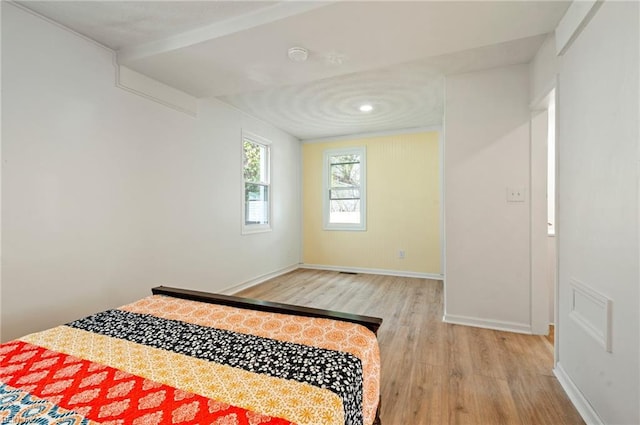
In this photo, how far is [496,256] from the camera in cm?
272

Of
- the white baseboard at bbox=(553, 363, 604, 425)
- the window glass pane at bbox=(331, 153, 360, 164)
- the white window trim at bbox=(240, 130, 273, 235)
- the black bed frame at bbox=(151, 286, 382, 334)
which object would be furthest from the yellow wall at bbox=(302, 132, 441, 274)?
the black bed frame at bbox=(151, 286, 382, 334)

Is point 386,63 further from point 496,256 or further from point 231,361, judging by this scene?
point 231,361

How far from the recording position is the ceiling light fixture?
2.12 meters

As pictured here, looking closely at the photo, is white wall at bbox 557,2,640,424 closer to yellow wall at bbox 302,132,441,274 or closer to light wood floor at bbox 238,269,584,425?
light wood floor at bbox 238,269,584,425

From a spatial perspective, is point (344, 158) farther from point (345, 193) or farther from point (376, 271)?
point (376, 271)

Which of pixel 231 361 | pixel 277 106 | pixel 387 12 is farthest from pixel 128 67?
pixel 231 361

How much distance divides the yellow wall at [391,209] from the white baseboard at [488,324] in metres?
1.87

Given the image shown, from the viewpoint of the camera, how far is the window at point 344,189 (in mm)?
5203

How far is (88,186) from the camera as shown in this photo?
2217 mm

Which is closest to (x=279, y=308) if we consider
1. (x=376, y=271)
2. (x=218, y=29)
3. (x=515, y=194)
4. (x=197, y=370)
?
(x=197, y=370)

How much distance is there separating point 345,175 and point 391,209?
107cm

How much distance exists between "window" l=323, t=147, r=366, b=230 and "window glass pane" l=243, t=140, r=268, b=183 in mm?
1282

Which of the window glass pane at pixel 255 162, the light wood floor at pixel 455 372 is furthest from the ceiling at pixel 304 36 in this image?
the light wood floor at pixel 455 372

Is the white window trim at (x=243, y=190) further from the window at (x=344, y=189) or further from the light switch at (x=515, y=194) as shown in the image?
the light switch at (x=515, y=194)
